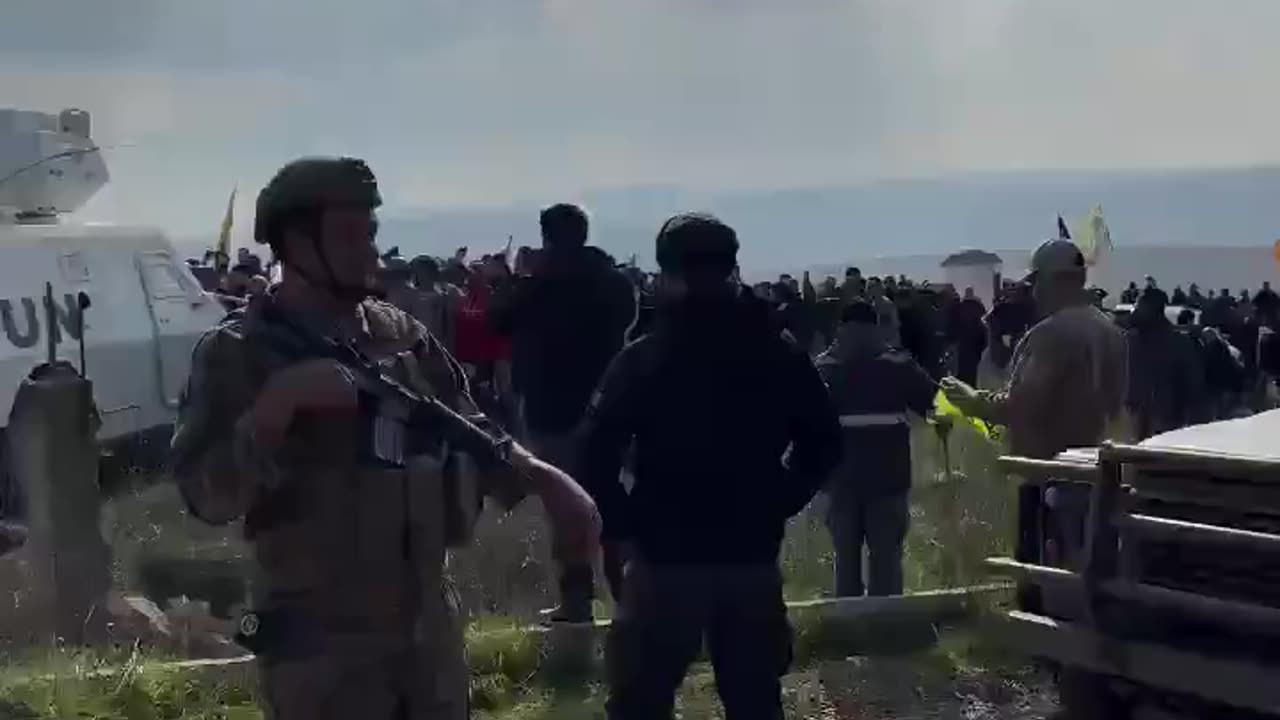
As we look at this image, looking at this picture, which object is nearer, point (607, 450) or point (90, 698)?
point (607, 450)

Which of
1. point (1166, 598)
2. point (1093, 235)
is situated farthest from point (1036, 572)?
point (1093, 235)

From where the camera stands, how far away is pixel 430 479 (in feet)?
10.3

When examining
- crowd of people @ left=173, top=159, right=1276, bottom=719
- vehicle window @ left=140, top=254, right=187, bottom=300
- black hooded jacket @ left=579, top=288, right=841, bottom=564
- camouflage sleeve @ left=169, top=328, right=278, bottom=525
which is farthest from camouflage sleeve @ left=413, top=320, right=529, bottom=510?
vehicle window @ left=140, top=254, right=187, bottom=300

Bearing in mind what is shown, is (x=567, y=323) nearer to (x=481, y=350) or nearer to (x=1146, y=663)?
(x=1146, y=663)

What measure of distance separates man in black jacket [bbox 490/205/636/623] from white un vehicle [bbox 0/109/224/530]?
15.5ft

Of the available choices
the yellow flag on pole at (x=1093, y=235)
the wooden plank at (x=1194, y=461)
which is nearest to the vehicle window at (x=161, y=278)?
the wooden plank at (x=1194, y=461)

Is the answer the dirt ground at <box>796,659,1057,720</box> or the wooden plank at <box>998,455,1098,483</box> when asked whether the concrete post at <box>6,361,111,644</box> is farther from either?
the wooden plank at <box>998,455,1098,483</box>

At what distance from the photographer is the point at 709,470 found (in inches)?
167

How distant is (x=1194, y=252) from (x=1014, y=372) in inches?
1321

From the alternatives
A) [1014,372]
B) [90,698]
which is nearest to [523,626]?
[90,698]

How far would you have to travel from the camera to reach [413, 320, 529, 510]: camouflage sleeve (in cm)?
320

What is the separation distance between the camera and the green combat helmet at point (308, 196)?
315 cm

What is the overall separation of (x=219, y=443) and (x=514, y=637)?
3.54 m

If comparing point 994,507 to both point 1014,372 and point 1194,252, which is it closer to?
point 1014,372
